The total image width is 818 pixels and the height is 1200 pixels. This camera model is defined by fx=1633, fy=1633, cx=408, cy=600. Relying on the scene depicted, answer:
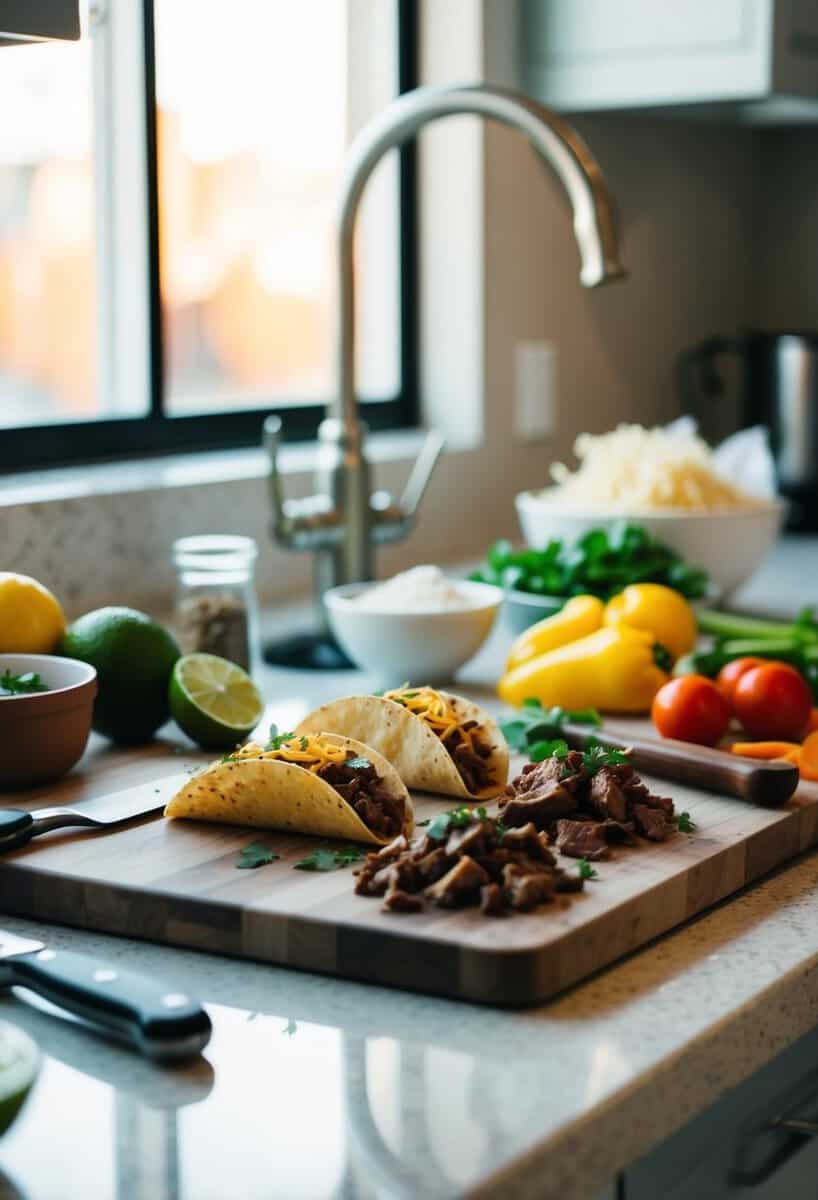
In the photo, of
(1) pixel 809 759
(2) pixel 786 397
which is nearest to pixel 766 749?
(1) pixel 809 759

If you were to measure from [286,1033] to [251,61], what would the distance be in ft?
6.16

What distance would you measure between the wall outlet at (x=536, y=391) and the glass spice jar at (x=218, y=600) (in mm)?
897

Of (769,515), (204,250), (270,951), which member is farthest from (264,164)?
(270,951)

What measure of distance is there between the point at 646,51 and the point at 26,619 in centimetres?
136

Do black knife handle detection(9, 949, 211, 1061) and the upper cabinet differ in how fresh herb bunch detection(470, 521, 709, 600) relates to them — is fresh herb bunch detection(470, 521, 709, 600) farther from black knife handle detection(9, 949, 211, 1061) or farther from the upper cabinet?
black knife handle detection(9, 949, 211, 1061)

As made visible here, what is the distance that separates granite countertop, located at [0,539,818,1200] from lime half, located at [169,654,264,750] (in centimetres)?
34

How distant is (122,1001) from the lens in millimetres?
825

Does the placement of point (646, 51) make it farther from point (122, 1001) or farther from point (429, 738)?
point (122, 1001)

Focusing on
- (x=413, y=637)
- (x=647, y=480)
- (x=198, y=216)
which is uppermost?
(x=198, y=216)

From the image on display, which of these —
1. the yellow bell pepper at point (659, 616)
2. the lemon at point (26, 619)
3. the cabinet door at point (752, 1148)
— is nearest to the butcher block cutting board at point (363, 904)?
the cabinet door at point (752, 1148)

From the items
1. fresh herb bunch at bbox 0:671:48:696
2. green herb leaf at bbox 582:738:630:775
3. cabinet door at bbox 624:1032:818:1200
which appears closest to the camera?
cabinet door at bbox 624:1032:818:1200

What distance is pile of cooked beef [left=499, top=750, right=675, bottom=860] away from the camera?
1.07 m

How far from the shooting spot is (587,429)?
265 cm

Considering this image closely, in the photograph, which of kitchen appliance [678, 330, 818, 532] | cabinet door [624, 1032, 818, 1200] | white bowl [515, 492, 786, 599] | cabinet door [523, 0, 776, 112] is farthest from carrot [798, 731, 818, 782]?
kitchen appliance [678, 330, 818, 532]
